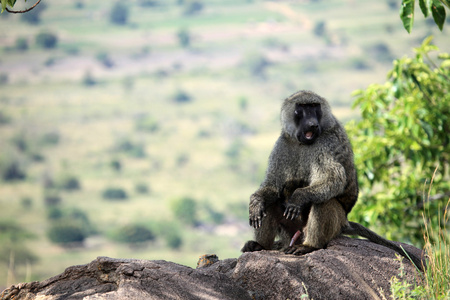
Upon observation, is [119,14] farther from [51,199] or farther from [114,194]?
[114,194]

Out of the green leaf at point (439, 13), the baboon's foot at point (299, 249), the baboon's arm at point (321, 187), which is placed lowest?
the baboon's foot at point (299, 249)

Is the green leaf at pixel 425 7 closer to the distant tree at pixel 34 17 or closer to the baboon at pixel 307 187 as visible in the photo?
the baboon at pixel 307 187

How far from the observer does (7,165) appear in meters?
88.4

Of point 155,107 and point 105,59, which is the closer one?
point 155,107

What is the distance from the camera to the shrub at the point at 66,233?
7306cm

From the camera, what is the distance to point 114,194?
85.8 m

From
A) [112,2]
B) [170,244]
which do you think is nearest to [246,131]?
[170,244]

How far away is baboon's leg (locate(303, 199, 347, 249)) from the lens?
19.5 ft

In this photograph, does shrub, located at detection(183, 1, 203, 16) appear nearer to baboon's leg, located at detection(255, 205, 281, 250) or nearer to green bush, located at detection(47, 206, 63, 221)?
green bush, located at detection(47, 206, 63, 221)

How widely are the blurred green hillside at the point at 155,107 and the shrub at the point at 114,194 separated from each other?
0.20 metres

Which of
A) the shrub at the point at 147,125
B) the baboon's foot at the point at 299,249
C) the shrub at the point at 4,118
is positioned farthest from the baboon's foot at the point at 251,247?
the shrub at the point at 4,118

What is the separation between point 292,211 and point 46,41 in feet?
395

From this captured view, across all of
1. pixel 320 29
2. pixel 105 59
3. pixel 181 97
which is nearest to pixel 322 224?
pixel 181 97

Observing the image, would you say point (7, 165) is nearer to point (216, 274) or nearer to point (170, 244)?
point (170, 244)
